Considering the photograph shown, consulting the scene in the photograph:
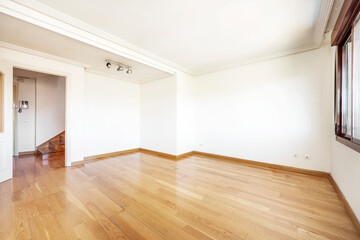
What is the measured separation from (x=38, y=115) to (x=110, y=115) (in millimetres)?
2776

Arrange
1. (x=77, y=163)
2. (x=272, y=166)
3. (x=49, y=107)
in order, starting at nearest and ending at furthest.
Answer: (x=272, y=166), (x=77, y=163), (x=49, y=107)

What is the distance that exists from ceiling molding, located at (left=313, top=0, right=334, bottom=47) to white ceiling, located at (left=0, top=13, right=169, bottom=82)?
3303 mm

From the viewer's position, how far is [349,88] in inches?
77.5

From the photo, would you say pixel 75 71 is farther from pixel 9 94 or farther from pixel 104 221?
pixel 104 221

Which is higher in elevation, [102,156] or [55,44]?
[55,44]

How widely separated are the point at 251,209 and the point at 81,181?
2915mm

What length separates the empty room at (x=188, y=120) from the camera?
1658 mm

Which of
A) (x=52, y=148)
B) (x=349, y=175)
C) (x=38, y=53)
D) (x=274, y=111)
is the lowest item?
(x=52, y=148)

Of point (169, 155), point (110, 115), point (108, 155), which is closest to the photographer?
point (169, 155)

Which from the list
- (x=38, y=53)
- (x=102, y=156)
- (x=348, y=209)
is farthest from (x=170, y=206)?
(x=38, y=53)

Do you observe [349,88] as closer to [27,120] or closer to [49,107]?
[49,107]

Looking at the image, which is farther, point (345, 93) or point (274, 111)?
point (274, 111)

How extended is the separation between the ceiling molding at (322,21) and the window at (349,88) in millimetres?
376

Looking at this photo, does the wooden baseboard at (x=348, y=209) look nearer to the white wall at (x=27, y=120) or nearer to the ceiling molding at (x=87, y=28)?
the ceiling molding at (x=87, y=28)
